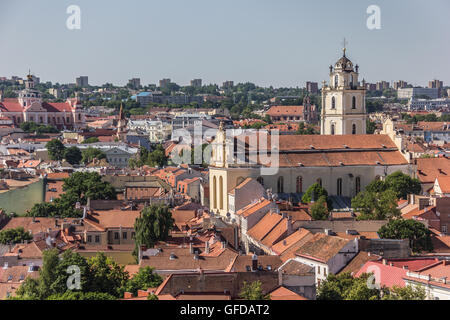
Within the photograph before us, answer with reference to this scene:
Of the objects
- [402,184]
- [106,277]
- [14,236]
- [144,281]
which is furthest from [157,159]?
[144,281]

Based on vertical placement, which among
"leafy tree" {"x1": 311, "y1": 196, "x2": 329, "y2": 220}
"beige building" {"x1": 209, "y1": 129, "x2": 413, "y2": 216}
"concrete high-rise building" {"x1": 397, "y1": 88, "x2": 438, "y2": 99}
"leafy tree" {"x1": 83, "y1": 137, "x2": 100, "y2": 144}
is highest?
"concrete high-rise building" {"x1": 397, "y1": 88, "x2": 438, "y2": 99}

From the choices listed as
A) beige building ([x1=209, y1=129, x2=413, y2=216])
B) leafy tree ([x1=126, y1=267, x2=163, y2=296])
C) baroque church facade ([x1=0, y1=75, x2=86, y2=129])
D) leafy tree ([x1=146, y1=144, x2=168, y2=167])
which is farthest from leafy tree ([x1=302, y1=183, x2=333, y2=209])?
baroque church facade ([x1=0, y1=75, x2=86, y2=129])

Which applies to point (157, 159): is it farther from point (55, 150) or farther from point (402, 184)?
point (402, 184)

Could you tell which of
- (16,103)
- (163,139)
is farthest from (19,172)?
(16,103)

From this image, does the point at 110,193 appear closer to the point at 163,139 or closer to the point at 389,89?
the point at 163,139

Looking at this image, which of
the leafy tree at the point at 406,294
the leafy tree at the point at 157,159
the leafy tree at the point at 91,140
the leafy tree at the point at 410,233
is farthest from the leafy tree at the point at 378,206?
the leafy tree at the point at 91,140

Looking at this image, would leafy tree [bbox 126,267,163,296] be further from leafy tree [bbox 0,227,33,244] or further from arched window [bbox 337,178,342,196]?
arched window [bbox 337,178,342,196]
